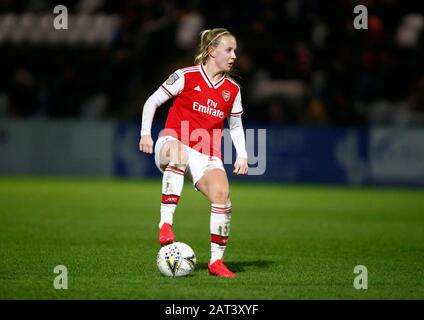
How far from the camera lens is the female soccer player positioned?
7.33m

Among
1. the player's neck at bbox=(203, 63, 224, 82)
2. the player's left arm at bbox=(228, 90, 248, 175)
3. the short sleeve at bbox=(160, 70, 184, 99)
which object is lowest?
the player's left arm at bbox=(228, 90, 248, 175)

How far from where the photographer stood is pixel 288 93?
20.2m

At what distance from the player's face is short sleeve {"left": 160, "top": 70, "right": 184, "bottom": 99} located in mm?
362

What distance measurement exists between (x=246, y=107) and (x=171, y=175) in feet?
40.4

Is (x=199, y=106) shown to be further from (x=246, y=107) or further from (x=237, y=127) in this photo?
(x=246, y=107)

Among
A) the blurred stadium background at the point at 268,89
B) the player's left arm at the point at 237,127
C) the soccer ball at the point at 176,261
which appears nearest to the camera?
the soccer ball at the point at 176,261

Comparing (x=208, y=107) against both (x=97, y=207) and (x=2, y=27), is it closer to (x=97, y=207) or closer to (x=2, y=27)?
(x=97, y=207)

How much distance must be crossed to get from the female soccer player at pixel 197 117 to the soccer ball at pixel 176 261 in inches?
11.3

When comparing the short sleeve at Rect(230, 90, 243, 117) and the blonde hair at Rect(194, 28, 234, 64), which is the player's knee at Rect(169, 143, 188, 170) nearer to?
the short sleeve at Rect(230, 90, 243, 117)

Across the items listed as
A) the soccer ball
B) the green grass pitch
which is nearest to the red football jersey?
the soccer ball

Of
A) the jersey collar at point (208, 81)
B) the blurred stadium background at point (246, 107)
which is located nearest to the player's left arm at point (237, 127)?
the jersey collar at point (208, 81)

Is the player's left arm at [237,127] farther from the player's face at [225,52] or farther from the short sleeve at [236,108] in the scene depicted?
the player's face at [225,52]

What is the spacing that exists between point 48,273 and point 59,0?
20132 mm

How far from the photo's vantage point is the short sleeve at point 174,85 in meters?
7.37
